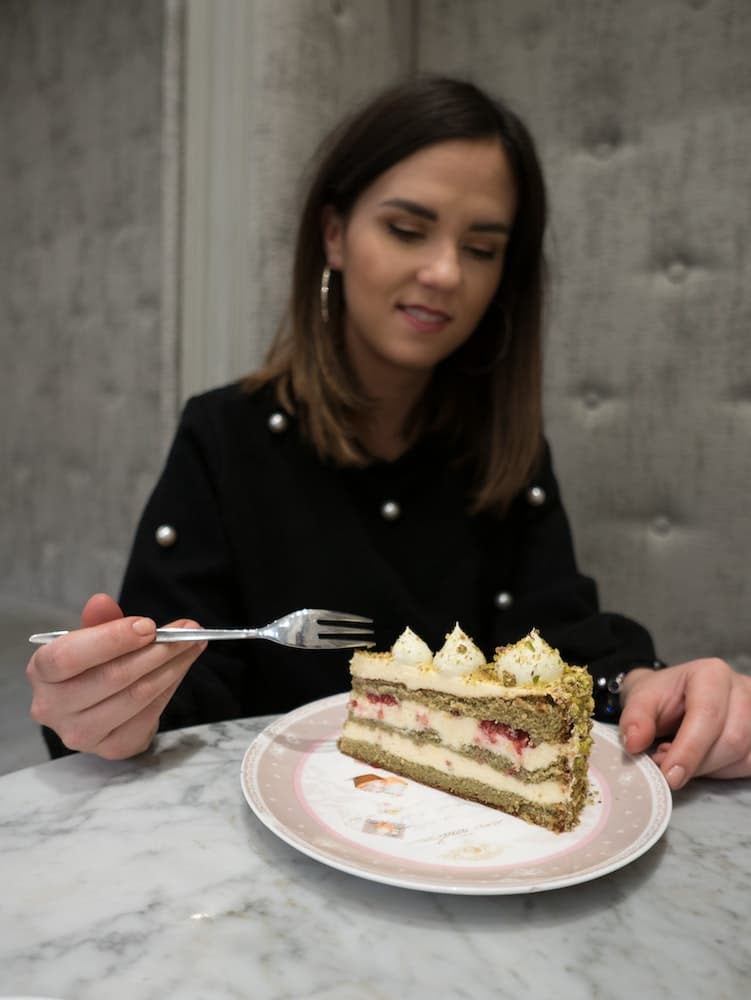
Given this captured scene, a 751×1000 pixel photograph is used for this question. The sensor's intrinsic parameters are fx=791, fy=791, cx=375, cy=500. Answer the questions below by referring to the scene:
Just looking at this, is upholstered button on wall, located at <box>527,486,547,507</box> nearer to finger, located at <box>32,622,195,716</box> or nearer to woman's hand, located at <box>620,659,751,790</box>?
woman's hand, located at <box>620,659,751,790</box>

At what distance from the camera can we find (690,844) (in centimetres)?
79

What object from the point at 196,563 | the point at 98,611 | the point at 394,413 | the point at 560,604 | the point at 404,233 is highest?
the point at 404,233

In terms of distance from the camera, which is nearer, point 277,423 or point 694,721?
point 694,721

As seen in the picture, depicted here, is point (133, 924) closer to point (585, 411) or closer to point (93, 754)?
point (93, 754)

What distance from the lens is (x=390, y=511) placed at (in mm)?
1481

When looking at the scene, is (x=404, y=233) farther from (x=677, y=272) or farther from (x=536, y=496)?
(x=677, y=272)

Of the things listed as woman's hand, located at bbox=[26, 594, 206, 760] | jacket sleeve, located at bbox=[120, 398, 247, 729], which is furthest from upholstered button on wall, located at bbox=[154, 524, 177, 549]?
Answer: woman's hand, located at bbox=[26, 594, 206, 760]

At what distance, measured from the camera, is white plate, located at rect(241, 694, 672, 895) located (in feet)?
2.24

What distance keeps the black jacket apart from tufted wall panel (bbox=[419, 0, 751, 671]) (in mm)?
540

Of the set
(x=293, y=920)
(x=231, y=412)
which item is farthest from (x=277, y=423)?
(x=293, y=920)

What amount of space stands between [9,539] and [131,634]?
2620 millimetres

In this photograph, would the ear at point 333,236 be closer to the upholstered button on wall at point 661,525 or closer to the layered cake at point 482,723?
the layered cake at point 482,723

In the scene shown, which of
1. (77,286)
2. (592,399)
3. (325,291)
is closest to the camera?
(325,291)

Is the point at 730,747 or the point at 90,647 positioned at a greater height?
the point at 90,647
